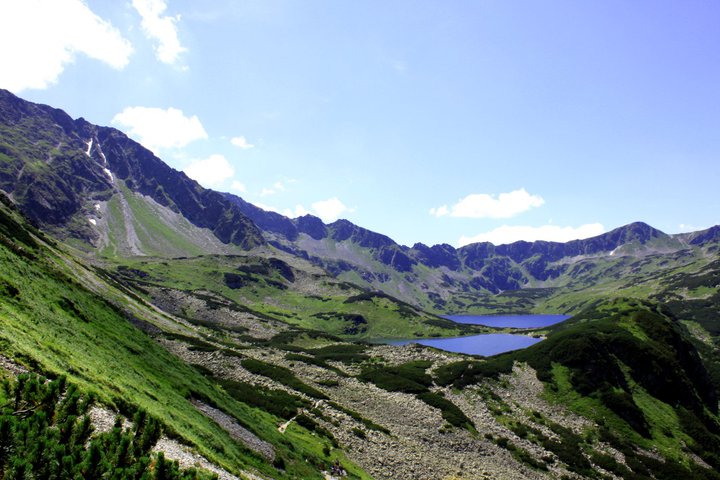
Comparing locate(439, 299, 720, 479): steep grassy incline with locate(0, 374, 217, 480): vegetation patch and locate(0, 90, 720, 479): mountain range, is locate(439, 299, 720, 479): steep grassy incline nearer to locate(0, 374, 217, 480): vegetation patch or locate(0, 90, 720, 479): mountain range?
locate(0, 90, 720, 479): mountain range

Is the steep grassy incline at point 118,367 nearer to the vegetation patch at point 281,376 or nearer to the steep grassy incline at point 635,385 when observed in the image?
the vegetation patch at point 281,376

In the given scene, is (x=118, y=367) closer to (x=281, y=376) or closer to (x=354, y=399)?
(x=281, y=376)

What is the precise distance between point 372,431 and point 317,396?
1287 cm

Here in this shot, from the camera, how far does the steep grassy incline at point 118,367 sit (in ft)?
73.4

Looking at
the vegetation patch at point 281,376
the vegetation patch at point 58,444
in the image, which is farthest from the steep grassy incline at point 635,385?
the vegetation patch at point 58,444

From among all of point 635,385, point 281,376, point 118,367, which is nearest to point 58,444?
point 118,367

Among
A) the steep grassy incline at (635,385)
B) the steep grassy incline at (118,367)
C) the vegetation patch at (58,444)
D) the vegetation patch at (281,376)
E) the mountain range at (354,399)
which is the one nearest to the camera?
the vegetation patch at (58,444)

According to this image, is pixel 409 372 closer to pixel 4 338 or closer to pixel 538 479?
pixel 538 479

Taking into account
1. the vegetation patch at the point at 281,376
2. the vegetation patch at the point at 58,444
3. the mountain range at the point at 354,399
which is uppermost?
the vegetation patch at the point at 58,444

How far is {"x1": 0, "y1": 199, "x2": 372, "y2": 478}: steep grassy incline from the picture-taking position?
73.4 feet

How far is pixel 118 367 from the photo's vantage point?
3012 cm

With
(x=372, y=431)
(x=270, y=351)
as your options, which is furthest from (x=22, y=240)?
(x=372, y=431)

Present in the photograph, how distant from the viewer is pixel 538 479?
46531 mm

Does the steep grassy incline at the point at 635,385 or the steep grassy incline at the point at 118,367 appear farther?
the steep grassy incline at the point at 635,385
